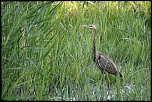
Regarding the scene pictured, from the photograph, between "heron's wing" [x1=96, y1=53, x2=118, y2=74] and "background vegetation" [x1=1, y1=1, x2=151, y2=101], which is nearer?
"background vegetation" [x1=1, y1=1, x2=151, y2=101]

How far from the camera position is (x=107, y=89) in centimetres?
413

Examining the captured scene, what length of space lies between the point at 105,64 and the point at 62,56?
0.52 meters

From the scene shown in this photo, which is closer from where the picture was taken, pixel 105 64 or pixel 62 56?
pixel 62 56

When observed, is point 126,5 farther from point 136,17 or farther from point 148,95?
point 148,95

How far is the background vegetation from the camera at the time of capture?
11.5 feet

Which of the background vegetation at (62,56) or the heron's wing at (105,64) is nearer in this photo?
the background vegetation at (62,56)

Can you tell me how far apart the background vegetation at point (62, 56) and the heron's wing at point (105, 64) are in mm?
90

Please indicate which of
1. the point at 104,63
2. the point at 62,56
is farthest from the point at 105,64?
the point at 62,56

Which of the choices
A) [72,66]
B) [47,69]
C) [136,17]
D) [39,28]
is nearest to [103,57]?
[72,66]

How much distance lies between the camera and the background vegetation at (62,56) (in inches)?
138

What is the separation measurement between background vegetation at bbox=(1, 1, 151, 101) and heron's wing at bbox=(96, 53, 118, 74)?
3.6 inches

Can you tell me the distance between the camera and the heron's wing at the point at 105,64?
453 centimetres

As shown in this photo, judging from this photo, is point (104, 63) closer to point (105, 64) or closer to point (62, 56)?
point (105, 64)

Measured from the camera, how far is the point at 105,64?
4629mm
